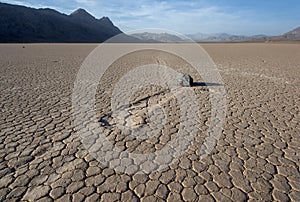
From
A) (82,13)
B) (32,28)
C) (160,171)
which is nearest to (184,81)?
(160,171)

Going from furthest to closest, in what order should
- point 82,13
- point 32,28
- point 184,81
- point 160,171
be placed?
point 82,13
point 32,28
point 184,81
point 160,171

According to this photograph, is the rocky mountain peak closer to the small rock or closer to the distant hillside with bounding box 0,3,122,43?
the distant hillside with bounding box 0,3,122,43

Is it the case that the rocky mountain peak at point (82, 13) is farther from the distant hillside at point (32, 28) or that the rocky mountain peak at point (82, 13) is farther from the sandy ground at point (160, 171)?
the sandy ground at point (160, 171)

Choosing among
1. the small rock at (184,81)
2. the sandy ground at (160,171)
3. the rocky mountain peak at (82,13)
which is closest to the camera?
the sandy ground at (160,171)

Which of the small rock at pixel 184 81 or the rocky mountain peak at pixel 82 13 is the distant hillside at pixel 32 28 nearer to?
the small rock at pixel 184 81

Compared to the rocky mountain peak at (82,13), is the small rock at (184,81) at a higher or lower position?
lower

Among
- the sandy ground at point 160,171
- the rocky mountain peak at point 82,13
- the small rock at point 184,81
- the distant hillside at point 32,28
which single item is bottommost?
the sandy ground at point 160,171

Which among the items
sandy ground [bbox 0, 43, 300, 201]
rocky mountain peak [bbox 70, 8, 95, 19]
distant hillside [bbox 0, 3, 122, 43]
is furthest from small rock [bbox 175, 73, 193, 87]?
rocky mountain peak [bbox 70, 8, 95, 19]

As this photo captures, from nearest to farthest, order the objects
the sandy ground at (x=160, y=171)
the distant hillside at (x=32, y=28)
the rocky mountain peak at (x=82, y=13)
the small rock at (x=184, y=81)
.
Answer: the sandy ground at (x=160, y=171) → the small rock at (x=184, y=81) → the distant hillside at (x=32, y=28) → the rocky mountain peak at (x=82, y=13)

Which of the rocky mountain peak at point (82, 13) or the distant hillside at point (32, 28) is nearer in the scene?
the distant hillside at point (32, 28)

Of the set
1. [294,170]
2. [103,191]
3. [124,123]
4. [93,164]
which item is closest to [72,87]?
[124,123]

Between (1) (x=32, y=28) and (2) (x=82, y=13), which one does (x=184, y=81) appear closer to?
(1) (x=32, y=28)

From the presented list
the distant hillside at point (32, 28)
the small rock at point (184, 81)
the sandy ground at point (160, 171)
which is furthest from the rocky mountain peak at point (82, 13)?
the sandy ground at point (160, 171)

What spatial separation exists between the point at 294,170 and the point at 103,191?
2.46 meters
